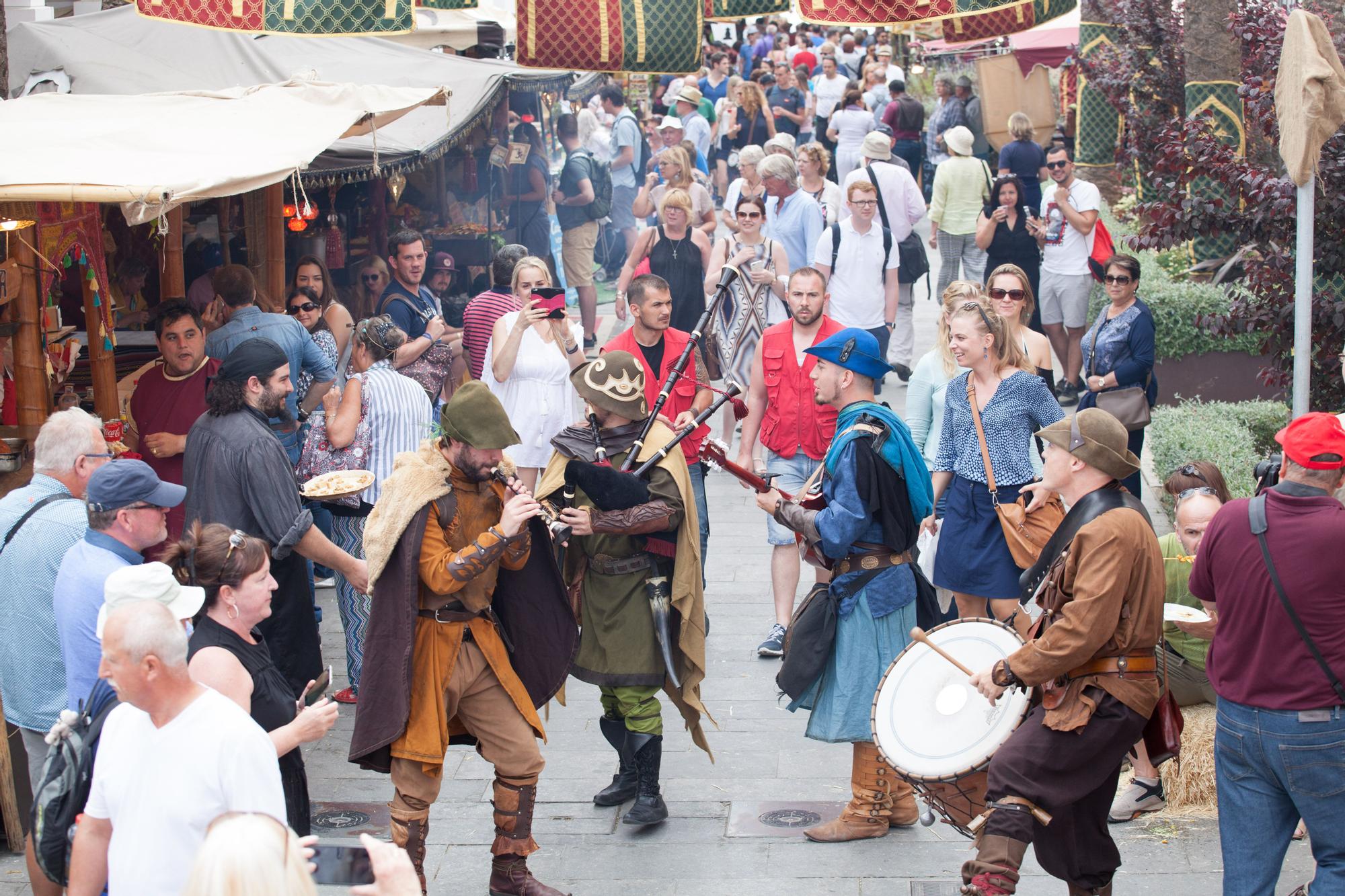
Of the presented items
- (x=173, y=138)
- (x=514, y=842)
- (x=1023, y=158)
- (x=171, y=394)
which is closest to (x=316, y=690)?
(x=514, y=842)

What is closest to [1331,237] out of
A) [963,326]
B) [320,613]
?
[963,326]

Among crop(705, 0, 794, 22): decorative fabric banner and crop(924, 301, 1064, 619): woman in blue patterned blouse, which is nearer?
crop(924, 301, 1064, 619): woman in blue patterned blouse

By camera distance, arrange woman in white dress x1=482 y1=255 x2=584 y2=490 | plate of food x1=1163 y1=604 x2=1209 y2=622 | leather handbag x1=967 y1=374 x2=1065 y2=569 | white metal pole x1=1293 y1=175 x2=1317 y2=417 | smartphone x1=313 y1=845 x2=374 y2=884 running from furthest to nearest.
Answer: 1. woman in white dress x1=482 y1=255 x2=584 y2=490
2. white metal pole x1=1293 y1=175 x2=1317 y2=417
3. leather handbag x1=967 y1=374 x2=1065 y2=569
4. plate of food x1=1163 y1=604 x2=1209 y2=622
5. smartphone x1=313 y1=845 x2=374 y2=884

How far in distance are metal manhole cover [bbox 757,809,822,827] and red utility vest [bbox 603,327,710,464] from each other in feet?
6.81

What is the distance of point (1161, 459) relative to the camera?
997 centimetres

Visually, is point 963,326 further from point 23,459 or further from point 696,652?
point 23,459

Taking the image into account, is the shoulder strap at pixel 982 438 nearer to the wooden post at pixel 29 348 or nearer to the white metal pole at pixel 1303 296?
Result: the white metal pole at pixel 1303 296

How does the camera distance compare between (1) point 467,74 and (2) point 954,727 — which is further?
(1) point 467,74

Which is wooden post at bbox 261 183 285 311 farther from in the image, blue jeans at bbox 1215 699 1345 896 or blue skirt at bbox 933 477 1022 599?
blue jeans at bbox 1215 699 1345 896

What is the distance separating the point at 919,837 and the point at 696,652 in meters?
1.21

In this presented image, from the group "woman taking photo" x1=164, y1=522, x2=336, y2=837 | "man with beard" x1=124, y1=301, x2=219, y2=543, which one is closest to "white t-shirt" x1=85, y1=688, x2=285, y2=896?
"woman taking photo" x1=164, y1=522, x2=336, y2=837

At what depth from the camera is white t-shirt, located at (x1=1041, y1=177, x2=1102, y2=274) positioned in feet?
39.6

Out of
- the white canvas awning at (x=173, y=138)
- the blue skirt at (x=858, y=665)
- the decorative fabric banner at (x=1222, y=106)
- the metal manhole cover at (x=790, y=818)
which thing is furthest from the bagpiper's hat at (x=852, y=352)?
the decorative fabric banner at (x=1222, y=106)

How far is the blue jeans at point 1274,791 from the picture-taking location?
4352 mm
